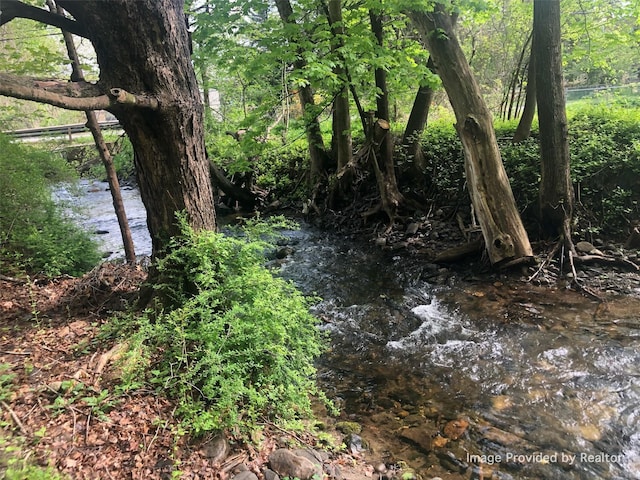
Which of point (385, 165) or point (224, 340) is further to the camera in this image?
point (385, 165)

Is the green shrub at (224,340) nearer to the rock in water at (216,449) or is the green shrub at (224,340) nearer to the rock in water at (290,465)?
the rock in water at (216,449)

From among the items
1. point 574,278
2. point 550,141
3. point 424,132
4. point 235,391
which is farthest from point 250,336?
point 424,132

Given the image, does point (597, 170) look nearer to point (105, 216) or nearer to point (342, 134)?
point (342, 134)

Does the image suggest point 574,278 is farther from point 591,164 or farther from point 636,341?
point 591,164

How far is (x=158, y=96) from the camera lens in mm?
Result: 3418

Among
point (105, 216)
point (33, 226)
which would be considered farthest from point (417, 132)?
point (105, 216)

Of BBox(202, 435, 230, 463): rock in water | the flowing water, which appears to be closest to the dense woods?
BBox(202, 435, 230, 463): rock in water

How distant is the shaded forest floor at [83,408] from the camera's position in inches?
90.7

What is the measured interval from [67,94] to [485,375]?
452 cm

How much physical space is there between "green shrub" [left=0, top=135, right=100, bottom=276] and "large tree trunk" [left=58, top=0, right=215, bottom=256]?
2.37 metres

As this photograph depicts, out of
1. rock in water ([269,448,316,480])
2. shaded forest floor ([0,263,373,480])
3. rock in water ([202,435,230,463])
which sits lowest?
rock in water ([269,448,316,480])

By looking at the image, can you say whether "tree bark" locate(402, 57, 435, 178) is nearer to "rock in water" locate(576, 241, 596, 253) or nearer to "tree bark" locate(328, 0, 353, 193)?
"tree bark" locate(328, 0, 353, 193)

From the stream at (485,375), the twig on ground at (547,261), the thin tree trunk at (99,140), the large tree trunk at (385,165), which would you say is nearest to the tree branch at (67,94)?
the thin tree trunk at (99,140)

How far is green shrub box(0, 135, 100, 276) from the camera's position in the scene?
5.33 meters
